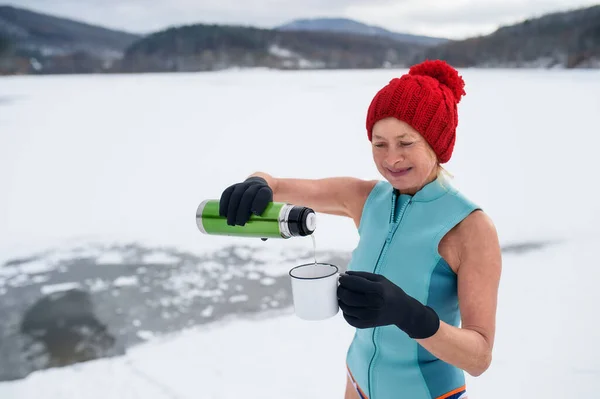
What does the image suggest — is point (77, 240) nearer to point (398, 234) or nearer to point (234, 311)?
point (234, 311)

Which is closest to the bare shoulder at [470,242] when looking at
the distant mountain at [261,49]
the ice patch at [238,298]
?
the ice patch at [238,298]

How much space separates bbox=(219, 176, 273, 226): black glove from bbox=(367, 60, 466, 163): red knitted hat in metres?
0.28

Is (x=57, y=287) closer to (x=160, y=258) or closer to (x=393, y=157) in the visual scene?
(x=160, y=258)

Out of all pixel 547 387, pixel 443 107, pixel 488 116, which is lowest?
pixel 547 387

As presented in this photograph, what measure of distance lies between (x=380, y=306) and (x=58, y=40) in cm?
1109

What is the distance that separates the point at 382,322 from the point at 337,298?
9cm

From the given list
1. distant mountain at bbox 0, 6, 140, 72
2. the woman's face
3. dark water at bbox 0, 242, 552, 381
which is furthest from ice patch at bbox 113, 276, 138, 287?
distant mountain at bbox 0, 6, 140, 72

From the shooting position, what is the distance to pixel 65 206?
4594 mm

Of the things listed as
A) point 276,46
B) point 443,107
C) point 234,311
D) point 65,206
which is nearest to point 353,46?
point 276,46

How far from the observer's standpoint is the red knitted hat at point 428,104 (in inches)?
39.1

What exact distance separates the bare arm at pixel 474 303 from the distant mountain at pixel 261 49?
35.7 ft

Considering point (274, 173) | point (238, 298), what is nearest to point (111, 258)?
point (238, 298)

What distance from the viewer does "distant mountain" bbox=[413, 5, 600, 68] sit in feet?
31.2

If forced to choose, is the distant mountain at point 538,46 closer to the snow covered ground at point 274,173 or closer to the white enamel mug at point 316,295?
the snow covered ground at point 274,173
